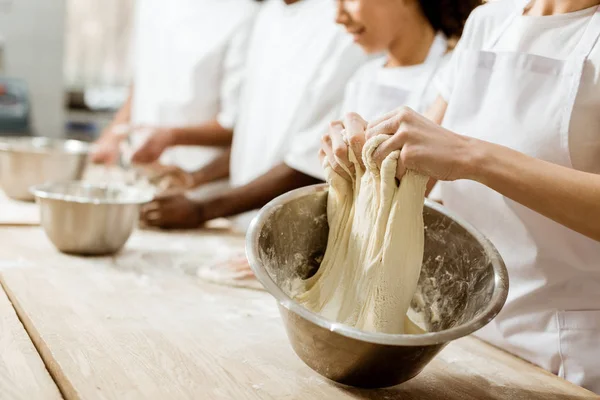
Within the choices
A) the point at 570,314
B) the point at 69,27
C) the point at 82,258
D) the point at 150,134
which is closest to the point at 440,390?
the point at 570,314

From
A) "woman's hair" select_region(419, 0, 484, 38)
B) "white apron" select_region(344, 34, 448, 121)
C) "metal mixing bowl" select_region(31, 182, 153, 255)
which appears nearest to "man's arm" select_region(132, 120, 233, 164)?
"metal mixing bowl" select_region(31, 182, 153, 255)

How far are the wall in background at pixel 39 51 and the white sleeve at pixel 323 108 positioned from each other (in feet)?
8.01

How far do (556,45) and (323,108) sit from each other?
3.00ft

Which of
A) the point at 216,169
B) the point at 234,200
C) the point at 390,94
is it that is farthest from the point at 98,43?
the point at 390,94

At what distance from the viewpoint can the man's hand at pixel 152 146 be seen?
202 centimetres

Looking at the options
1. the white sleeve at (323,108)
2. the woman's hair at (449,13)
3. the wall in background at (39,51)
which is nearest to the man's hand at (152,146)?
the white sleeve at (323,108)

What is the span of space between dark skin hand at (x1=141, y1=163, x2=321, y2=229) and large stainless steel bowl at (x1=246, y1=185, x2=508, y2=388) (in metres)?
0.82

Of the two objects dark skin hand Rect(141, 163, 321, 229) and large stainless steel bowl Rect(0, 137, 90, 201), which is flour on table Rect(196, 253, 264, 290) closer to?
dark skin hand Rect(141, 163, 321, 229)

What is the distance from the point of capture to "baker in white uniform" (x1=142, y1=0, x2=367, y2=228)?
185 cm

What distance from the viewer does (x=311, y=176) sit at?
6.15 ft

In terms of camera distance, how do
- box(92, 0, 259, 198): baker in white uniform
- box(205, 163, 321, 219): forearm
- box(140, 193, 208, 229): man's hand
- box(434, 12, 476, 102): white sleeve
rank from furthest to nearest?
box(92, 0, 259, 198): baker in white uniform → box(205, 163, 321, 219): forearm → box(140, 193, 208, 229): man's hand → box(434, 12, 476, 102): white sleeve

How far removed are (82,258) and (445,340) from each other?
936 mm

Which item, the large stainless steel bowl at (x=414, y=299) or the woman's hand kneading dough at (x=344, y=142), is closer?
the large stainless steel bowl at (x=414, y=299)

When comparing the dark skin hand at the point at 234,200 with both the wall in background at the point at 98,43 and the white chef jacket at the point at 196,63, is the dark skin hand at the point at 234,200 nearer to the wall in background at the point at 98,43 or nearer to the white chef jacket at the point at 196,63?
the white chef jacket at the point at 196,63
